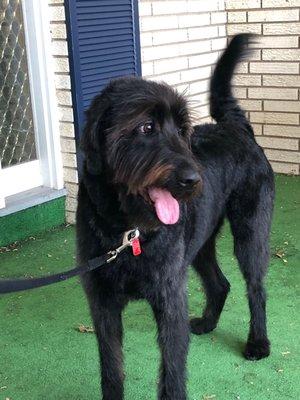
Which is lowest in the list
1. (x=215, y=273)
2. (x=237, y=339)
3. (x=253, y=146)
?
(x=237, y=339)

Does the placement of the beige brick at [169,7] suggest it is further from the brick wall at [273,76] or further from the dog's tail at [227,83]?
the dog's tail at [227,83]

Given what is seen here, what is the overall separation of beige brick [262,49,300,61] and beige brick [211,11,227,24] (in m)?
0.57

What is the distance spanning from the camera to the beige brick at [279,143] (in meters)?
6.36

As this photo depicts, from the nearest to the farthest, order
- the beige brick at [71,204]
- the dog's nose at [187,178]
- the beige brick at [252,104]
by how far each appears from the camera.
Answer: the dog's nose at [187,178] < the beige brick at [71,204] < the beige brick at [252,104]

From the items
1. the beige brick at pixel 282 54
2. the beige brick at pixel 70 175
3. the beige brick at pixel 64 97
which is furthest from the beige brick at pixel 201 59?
the beige brick at pixel 70 175

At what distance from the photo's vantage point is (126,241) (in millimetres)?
2232

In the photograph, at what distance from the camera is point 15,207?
4488mm

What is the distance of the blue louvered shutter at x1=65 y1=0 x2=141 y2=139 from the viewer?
4.43 m

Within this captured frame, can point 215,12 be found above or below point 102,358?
above

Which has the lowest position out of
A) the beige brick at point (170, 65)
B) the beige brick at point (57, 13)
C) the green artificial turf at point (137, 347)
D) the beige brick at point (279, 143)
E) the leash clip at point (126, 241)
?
the green artificial turf at point (137, 347)

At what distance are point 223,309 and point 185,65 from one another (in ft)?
10.4

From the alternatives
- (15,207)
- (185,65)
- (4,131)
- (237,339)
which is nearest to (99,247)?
(237,339)

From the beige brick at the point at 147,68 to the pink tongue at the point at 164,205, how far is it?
11.3 ft

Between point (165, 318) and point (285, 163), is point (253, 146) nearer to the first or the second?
point (165, 318)
